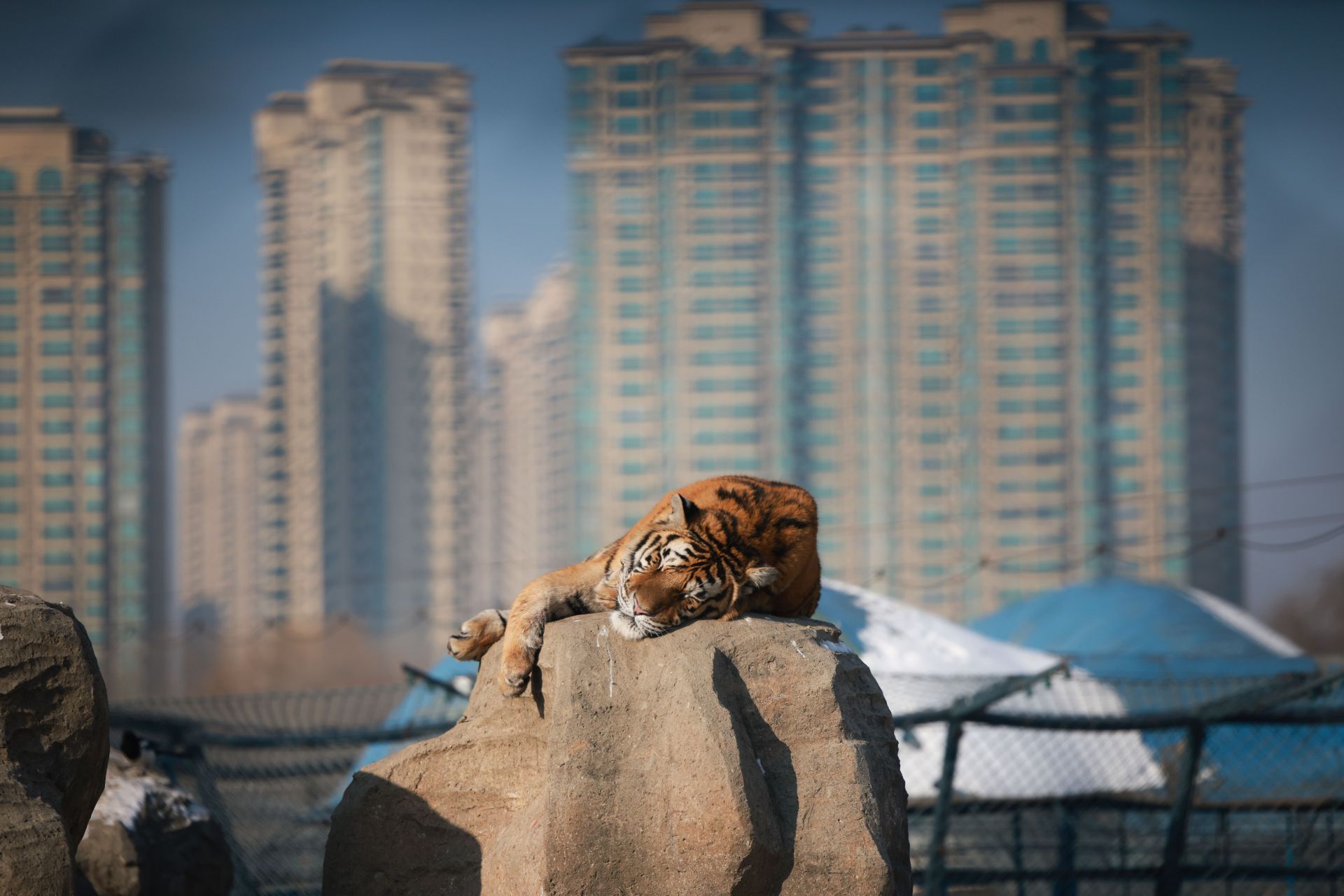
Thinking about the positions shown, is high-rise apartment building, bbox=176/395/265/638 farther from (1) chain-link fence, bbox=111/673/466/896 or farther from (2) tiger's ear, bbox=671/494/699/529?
(2) tiger's ear, bbox=671/494/699/529

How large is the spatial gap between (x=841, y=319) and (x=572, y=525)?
1371 centimetres

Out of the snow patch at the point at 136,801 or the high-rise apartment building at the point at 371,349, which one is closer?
the snow patch at the point at 136,801

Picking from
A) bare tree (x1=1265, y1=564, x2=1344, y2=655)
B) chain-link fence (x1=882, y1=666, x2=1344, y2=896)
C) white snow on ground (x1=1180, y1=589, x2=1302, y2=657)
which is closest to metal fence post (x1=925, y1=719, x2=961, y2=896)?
chain-link fence (x1=882, y1=666, x2=1344, y2=896)

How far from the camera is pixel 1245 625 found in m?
17.0

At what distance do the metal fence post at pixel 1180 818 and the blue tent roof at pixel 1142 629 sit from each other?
810cm

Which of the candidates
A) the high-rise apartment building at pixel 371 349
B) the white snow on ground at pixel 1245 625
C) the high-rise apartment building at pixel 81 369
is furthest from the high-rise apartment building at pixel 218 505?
the white snow on ground at pixel 1245 625

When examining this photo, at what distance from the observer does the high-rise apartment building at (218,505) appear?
7575 cm

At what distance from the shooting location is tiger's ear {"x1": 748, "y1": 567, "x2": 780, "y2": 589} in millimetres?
4555

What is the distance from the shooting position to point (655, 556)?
4.59 meters

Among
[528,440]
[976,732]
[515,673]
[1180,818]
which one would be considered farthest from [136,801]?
[528,440]

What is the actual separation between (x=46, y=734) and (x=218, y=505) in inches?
3141

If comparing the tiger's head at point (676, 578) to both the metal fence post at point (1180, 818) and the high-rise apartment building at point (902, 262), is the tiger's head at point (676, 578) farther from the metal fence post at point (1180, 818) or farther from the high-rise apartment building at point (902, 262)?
the high-rise apartment building at point (902, 262)

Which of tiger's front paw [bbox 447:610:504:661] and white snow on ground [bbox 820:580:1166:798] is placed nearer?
tiger's front paw [bbox 447:610:504:661]

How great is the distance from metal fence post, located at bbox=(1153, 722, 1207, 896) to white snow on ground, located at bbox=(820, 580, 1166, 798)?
2.36 metres
